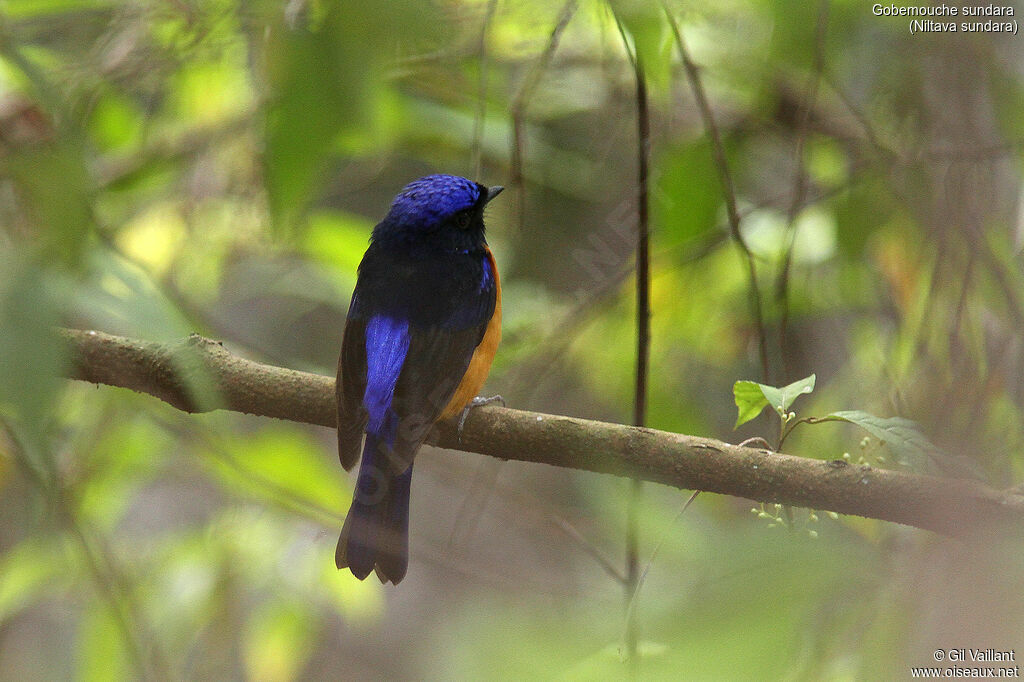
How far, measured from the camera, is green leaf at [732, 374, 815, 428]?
1.73m

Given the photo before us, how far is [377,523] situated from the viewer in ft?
8.20

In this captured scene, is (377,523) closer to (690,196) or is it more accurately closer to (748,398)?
(748,398)

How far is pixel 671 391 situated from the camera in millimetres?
3447

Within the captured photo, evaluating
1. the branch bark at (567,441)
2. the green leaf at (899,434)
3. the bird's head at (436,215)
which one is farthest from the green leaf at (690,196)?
the green leaf at (899,434)

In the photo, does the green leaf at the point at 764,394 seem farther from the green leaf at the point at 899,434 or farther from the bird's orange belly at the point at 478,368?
the bird's orange belly at the point at 478,368

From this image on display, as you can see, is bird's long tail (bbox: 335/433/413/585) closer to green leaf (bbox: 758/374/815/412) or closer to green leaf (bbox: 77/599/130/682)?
green leaf (bbox: 77/599/130/682)

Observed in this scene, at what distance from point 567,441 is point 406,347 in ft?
2.21

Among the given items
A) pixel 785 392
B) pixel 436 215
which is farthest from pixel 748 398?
pixel 436 215

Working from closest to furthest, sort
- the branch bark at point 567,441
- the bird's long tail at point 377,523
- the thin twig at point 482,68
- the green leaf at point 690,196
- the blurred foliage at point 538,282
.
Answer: the blurred foliage at point 538,282
the branch bark at point 567,441
the thin twig at point 482,68
the bird's long tail at point 377,523
the green leaf at point 690,196

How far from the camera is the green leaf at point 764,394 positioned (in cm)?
→ 173

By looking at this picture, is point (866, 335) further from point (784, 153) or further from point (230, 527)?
point (230, 527)

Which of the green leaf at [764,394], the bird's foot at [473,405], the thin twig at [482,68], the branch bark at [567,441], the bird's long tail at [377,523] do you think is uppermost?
the thin twig at [482,68]

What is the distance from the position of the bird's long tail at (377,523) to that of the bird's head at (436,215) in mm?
813

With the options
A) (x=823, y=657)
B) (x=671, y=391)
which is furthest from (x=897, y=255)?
(x=823, y=657)
